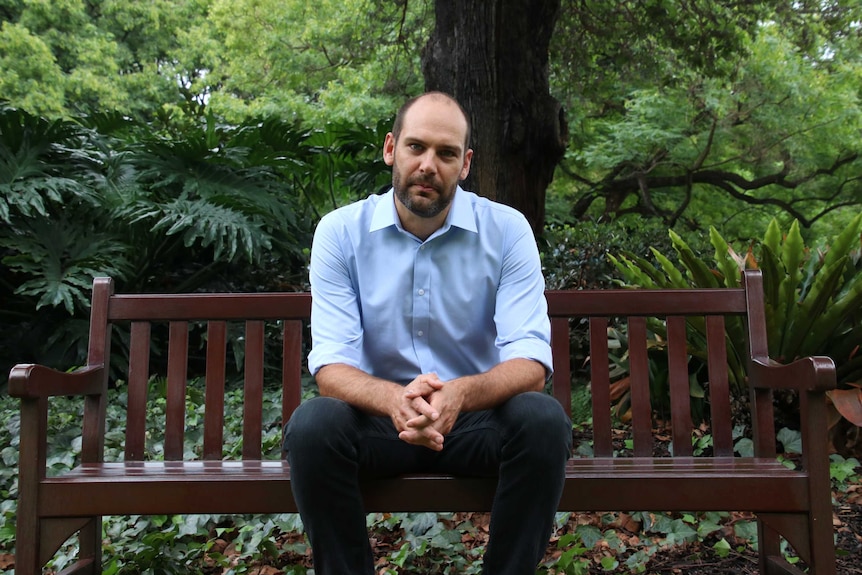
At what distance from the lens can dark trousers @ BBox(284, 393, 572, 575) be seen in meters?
2.10

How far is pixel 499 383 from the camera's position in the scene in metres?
2.25

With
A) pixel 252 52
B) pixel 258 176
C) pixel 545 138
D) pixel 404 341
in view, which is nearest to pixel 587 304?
pixel 404 341

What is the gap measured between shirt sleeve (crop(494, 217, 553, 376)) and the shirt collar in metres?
0.15

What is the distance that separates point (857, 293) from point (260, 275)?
158 inches

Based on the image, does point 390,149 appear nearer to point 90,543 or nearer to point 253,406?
point 253,406

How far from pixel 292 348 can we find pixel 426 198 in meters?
0.82

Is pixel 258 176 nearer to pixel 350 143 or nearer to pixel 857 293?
pixel 350 143

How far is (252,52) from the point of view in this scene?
15.4 m

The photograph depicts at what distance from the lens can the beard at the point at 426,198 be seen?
2504 millimetres

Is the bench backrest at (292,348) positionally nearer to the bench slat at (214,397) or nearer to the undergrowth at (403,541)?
the bench slat at (214,397)

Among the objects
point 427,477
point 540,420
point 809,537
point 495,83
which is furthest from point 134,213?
point 809,537

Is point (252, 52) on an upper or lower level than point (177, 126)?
upper

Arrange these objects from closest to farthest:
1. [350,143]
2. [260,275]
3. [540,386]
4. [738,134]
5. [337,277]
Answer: [540,386], [337,277], [260,275], [350,143], [738,134]

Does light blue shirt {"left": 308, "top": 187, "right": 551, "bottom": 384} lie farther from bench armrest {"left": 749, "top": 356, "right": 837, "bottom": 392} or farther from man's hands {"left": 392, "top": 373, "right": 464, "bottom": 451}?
bench armrest {"left": 749, "top": 356, "right": 837, "bottom": 392}
